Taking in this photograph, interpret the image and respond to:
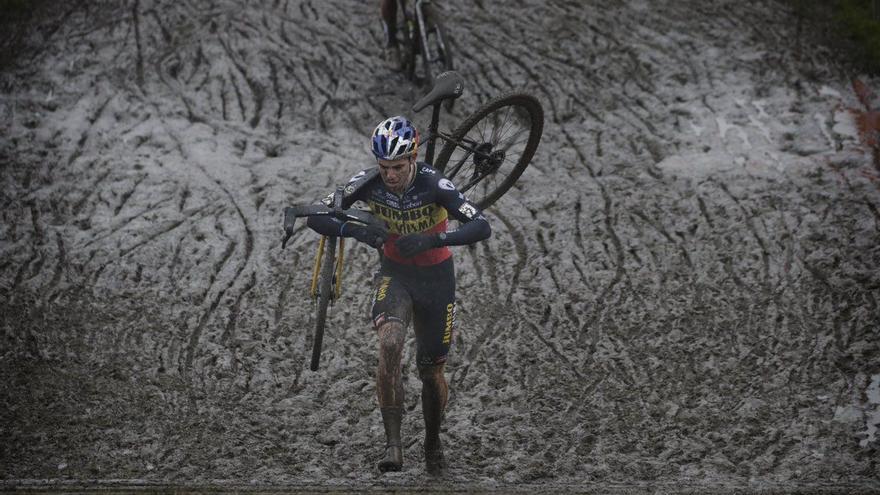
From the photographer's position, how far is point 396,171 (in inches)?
265

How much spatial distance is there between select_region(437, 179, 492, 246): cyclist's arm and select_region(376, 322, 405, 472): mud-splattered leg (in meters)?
0.75

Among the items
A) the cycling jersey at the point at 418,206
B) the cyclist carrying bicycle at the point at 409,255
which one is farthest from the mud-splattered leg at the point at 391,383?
the cycling jersey at the point at 418,206

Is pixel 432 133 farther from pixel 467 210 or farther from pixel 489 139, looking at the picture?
pixel 467 210

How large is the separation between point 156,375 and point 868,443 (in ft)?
21.1

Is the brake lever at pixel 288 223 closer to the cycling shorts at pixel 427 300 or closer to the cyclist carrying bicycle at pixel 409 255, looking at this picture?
the cyclist carrying bicycle at pixel 409 255

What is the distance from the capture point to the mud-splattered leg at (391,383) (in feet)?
21.6

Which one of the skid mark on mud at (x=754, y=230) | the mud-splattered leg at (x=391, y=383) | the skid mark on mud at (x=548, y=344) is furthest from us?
the skid mark on mud at (x=754, y=230)

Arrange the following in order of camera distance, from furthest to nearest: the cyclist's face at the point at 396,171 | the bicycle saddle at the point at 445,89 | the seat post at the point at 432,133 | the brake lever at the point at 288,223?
the seat post at the point at 432,133 < the bicycle saddle at the point at 445,89 < the cyclist's face at the point at 396,171 < the brake lever at the point at 288,223

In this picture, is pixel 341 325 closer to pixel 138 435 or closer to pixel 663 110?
pixel 138 435

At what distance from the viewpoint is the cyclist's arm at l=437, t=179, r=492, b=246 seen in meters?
6.64

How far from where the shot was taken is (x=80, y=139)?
11.8m

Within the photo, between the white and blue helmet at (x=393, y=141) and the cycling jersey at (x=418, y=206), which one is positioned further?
the cycling jersey at (x=418, y=206)

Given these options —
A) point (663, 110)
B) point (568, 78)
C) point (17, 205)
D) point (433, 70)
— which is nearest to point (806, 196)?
point (663, 110)

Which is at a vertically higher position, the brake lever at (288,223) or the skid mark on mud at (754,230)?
the skid mark on mud at (754,230)
